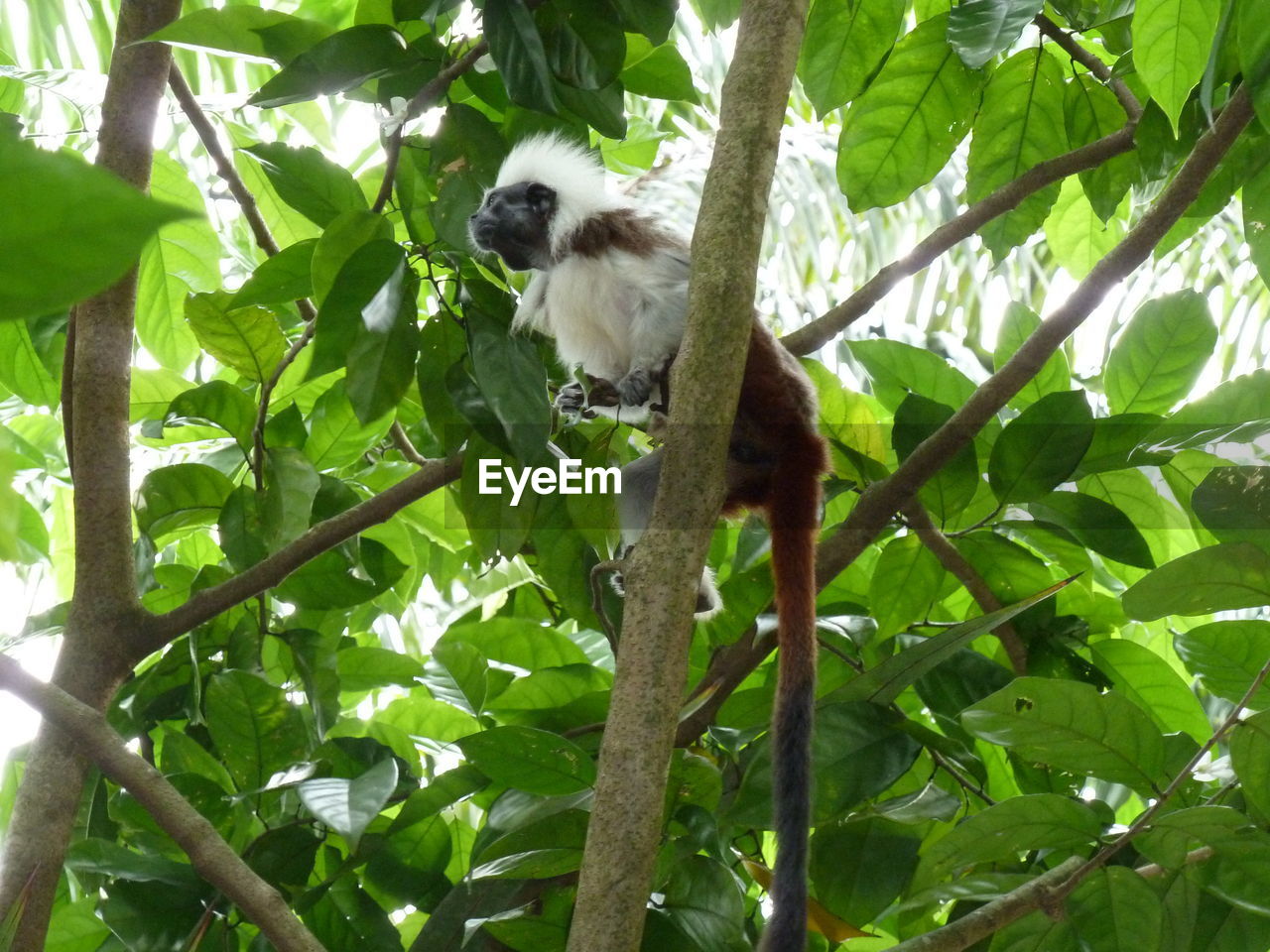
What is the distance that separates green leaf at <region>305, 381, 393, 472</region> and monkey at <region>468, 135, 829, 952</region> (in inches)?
9.2

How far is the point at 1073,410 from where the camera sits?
1.30 metres

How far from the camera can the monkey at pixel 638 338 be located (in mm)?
1425

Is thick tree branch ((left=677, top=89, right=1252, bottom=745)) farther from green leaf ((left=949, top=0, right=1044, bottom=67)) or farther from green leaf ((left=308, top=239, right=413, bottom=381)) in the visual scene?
green leaf ((left=308, top=239, right=413, bottom=381))

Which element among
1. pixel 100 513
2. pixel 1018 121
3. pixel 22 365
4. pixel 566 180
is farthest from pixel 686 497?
pixel 566 180

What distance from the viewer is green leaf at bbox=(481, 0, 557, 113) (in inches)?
46.5

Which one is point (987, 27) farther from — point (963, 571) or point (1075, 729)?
point (1075, 729)

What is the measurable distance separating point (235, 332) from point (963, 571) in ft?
2.83

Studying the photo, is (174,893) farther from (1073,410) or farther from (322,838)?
(1073,410)

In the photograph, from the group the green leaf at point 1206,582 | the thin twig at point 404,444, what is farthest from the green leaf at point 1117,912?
the thin twig at point 404,444

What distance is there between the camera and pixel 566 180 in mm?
1965

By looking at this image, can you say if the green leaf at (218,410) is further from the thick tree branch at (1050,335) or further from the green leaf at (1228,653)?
the green leaf at (1228,653)

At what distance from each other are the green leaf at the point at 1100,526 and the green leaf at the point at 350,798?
0.76 metres

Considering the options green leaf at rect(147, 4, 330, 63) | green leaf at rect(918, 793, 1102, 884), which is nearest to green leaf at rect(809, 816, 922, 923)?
green leaf at rect(918, 793, 1102, 884)

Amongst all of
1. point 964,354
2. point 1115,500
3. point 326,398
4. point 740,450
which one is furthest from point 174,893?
point 964,354
